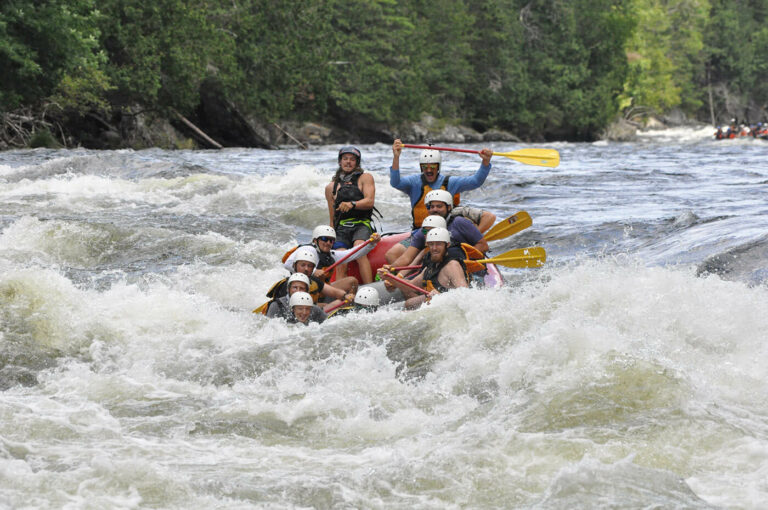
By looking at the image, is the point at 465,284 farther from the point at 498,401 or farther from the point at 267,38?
the point at 267,38

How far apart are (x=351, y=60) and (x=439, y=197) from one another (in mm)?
33273

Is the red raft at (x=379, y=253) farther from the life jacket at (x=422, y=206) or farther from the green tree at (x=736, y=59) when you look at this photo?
the green tree at (x=736, y=59)

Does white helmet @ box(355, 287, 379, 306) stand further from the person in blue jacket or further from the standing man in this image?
the person in blue jacket

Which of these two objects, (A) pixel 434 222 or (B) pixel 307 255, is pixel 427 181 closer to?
(A) pixel 434 222

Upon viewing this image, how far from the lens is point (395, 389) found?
534cm

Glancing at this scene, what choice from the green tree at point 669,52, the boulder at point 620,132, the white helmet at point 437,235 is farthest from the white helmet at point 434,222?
the green tree at point 669,52

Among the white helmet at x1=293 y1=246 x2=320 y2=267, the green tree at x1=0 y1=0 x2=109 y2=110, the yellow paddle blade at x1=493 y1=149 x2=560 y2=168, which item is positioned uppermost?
the green tree at x1=0 y1=0 x2=109 y2=110

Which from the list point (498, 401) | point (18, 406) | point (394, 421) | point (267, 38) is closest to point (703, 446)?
point (498, 401)

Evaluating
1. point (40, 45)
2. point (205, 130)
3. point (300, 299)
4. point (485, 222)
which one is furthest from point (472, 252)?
point (205, 130)

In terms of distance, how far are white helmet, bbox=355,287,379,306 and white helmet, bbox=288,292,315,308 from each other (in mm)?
436

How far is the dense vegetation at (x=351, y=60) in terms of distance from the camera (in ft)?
70.9

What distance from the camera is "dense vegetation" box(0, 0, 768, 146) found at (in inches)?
851

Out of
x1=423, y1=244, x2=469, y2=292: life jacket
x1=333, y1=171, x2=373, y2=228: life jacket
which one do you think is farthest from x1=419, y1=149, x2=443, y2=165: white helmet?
x1=423, y1=244, x2=469, y2=292: life jacket

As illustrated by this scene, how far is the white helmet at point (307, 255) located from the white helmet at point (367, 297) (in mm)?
500
